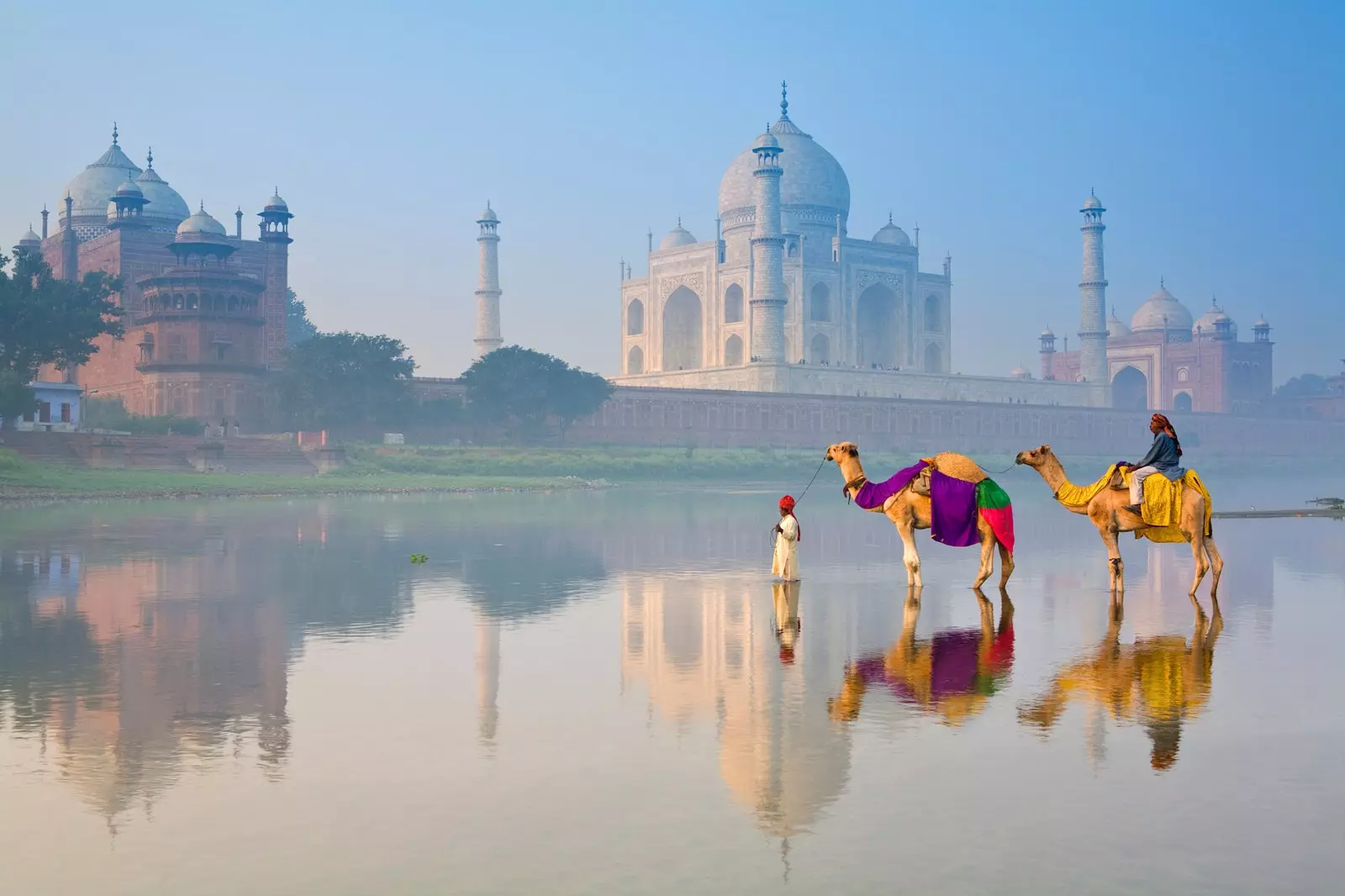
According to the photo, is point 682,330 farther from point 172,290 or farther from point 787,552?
point 787,552

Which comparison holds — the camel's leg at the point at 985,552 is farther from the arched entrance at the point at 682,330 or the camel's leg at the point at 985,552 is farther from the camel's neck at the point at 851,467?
the arched entrance at the point at 682,330

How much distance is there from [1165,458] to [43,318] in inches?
1464

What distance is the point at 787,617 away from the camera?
11.4 metres

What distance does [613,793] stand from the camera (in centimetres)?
591

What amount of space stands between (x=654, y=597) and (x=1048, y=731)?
621cm

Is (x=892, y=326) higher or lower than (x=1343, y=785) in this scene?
higher

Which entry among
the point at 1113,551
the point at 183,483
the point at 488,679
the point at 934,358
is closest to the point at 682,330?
the point at 934,358

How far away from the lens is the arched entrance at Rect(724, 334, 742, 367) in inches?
3051

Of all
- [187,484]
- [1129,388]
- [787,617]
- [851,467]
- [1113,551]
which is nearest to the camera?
[787,617]

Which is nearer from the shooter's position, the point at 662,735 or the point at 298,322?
the point at 662,735

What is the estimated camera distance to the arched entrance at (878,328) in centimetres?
8225

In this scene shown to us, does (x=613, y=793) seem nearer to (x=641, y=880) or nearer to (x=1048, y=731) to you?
(x=641, y=880)

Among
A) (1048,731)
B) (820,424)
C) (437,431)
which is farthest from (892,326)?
(1048,731)

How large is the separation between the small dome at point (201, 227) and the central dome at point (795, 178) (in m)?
32.1
